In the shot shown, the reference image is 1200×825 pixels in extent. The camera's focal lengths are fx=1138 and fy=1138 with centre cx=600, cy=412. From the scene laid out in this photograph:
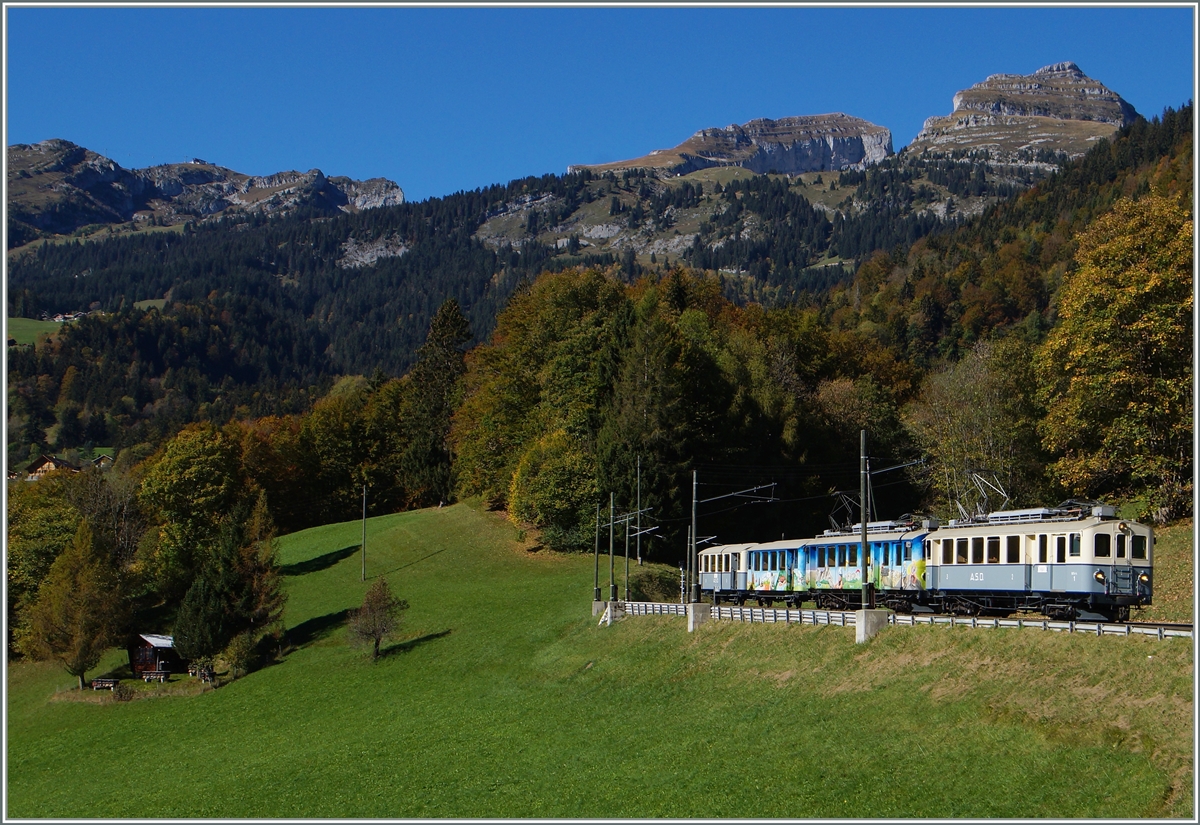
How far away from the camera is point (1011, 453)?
206 feet

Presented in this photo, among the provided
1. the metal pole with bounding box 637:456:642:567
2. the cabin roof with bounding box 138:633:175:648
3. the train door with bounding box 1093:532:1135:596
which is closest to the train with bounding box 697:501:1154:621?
the train door with bounding box 1093:532:1135:596

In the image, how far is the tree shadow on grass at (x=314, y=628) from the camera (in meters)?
61.8

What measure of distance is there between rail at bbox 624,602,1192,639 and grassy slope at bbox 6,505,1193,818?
16.7 inches

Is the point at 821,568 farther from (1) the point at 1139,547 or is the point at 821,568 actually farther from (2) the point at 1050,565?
(1) the point at 1139,547

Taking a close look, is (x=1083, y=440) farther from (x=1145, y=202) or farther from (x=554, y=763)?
(x=554, y=763)

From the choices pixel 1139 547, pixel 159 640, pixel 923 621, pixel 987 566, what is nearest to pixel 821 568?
pixel 987 566

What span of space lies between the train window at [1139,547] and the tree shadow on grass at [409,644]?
33.3m

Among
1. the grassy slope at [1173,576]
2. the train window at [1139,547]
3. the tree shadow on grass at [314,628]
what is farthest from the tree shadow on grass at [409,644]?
the train window at [1139,547]

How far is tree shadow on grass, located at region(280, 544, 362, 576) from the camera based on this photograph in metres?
77.8

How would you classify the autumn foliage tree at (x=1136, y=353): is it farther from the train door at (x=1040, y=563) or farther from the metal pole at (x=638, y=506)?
the metal pole at (x=638, y=506)

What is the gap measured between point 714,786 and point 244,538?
45616 mm

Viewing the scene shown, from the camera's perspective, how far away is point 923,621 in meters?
32.9

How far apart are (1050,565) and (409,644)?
32510 mm

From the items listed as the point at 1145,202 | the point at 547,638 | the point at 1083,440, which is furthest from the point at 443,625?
the point at 1145,202
